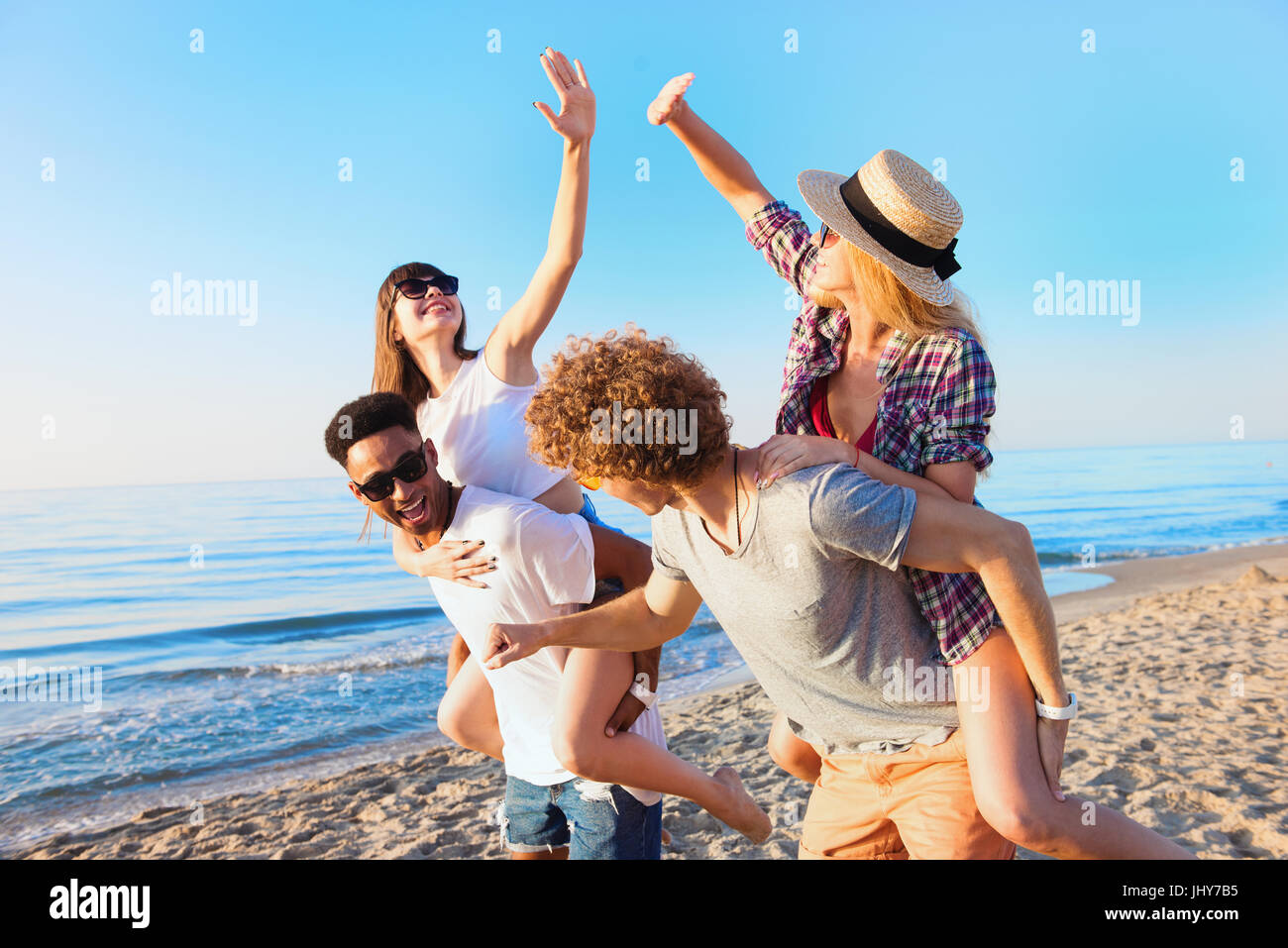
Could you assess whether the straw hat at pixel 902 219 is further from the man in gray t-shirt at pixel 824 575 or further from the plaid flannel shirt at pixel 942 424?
the man in gray t-shirt at pixel 824 575

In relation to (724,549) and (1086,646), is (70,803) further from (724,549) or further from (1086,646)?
(1086,646)

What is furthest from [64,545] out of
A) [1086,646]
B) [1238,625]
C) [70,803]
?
[1238,625]

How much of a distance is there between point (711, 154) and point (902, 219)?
995 millimetres

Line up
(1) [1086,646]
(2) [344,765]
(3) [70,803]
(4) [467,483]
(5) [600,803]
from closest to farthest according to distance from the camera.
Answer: (5) [600,803], (4) [467,483], (3) [70,803], (2) [344,765], (1) [1086,646]

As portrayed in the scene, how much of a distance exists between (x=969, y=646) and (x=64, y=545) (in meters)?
26.0

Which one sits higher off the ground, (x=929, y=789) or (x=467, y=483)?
(x=467, y=483)

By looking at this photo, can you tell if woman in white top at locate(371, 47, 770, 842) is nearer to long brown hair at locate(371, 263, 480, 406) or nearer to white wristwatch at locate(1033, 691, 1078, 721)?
long brown hair at locate(371, 263, 480, 406)

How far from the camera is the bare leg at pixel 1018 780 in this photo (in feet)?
6.75

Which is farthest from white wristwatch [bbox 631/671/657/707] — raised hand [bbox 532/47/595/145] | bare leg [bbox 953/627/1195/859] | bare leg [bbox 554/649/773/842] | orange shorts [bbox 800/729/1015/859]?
raised hand [bbox 532/47/595/145]

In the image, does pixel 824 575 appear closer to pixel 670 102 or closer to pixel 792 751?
pixel 792 751

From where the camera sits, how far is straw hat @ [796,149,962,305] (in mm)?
2434

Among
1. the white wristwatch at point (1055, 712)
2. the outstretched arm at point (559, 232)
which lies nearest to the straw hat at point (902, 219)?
the outstretched arm at point (559, 232)

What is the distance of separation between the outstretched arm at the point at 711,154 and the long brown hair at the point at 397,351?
3.69ft
